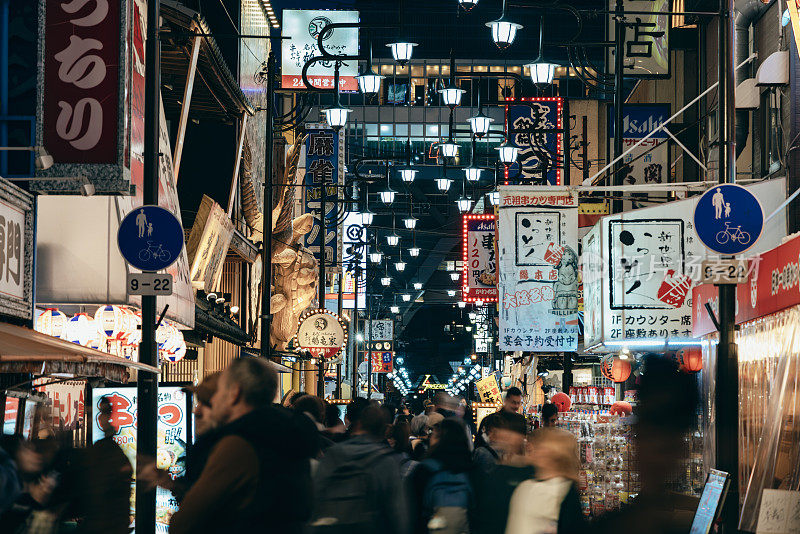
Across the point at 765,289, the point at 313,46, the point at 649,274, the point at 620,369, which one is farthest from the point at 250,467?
the point at 313,46

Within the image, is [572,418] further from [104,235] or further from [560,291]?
[104,235]

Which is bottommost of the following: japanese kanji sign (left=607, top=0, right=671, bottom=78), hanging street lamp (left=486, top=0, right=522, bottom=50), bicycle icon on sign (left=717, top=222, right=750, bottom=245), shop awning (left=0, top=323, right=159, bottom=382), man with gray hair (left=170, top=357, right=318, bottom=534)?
man with gray hair (left=170, top=357, right=318, bottom=534)

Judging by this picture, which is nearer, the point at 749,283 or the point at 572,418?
the point at 749,283

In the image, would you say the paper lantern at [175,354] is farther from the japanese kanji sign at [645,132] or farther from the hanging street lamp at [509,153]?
the hanging street lamp at [509,153]

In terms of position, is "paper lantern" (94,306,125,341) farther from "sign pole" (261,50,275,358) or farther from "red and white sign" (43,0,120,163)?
"sign pole" (261,50,275,358)

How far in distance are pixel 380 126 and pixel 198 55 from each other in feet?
175

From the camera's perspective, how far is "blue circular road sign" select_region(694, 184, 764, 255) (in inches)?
549

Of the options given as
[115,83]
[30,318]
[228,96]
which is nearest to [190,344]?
[228,96]

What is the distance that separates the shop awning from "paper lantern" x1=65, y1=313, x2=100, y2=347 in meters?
3.38

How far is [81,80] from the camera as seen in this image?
14602mm

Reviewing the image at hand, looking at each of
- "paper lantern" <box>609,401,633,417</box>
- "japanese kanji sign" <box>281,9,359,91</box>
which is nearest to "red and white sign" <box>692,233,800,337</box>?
"paper lantern" <box>609,401,633,417</box>

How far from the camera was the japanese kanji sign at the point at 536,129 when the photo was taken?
102ft

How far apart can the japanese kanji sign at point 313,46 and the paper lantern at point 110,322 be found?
18.2 meters

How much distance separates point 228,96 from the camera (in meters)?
28.5
